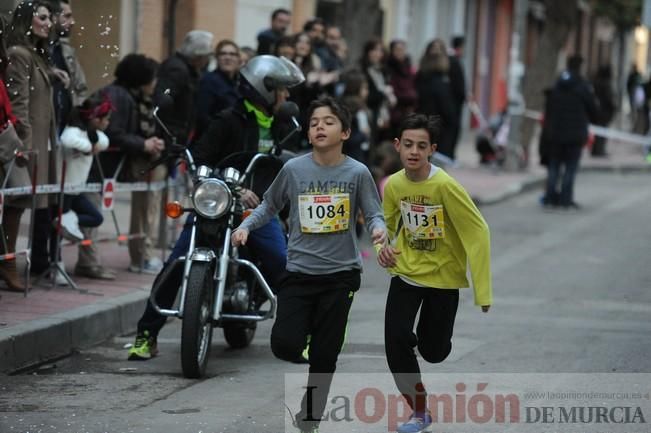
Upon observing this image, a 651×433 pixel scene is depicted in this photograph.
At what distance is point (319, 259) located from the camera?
22.5 feet

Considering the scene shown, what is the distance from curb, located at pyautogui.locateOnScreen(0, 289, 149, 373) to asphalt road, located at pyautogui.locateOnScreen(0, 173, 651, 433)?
0.11m

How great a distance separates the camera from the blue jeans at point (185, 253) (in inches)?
340

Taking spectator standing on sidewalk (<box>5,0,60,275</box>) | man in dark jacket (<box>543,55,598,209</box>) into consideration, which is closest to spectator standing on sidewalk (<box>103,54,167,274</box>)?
spectator standing on sidewalk (<box>5,0,60,275</box>)

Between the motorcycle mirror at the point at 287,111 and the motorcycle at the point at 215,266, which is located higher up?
the motorcycle mirror at the point at 287,111

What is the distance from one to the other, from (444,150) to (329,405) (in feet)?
44.0

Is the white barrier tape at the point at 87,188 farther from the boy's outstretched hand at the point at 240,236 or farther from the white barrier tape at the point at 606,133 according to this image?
the white barrier tape at the point at 606,133

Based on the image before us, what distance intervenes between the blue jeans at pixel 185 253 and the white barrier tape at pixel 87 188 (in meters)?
1.47

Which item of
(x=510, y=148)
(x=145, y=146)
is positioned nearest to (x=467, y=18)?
(x=510, y=148)

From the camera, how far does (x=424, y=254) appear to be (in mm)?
6828

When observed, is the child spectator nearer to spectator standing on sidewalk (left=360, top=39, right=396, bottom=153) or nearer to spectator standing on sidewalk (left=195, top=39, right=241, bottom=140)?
spectator standing on sidewalk (left=195, top=39, right=241, bottom=140)

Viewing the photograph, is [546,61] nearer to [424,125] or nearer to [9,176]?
[9,176]

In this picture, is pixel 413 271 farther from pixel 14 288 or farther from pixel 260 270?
pixel 14 288

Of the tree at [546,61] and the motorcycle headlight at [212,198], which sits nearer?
the motorcycle headlight at [212,198]

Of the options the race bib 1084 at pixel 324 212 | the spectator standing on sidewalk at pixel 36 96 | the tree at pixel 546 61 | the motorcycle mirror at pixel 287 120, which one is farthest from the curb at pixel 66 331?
the tree at pixel 546 61
